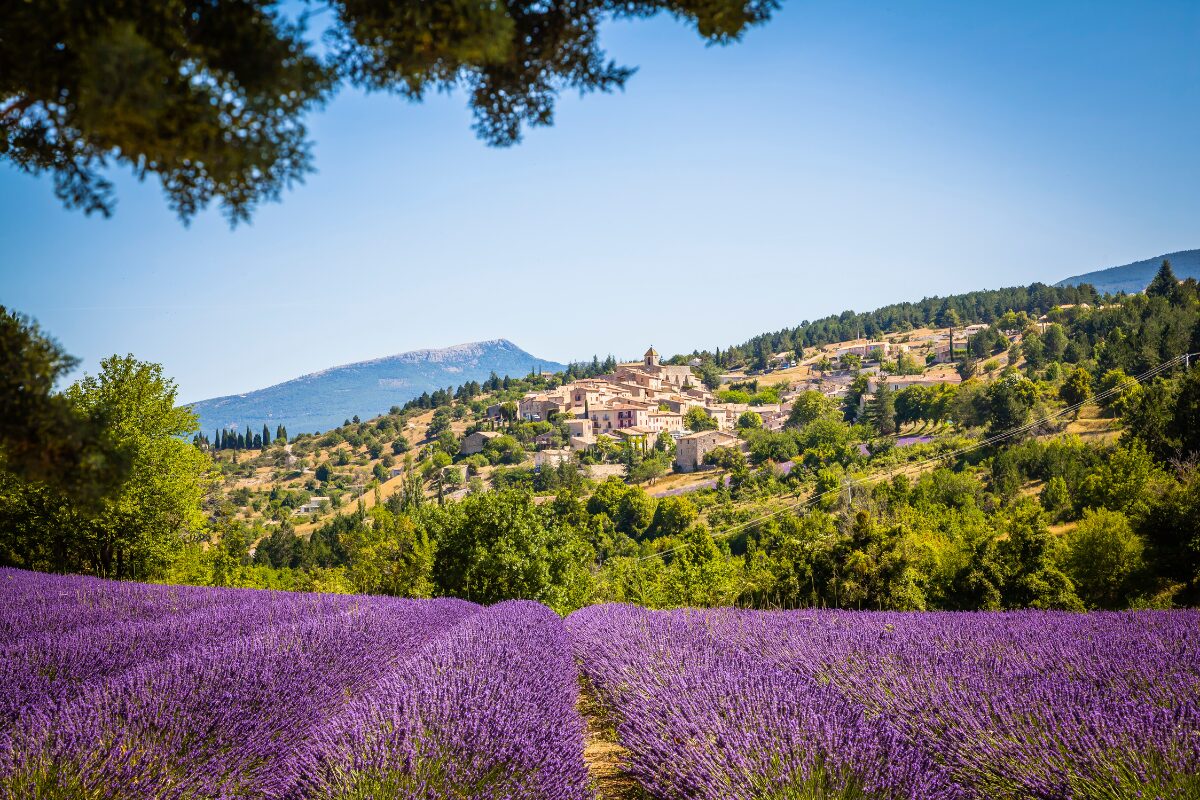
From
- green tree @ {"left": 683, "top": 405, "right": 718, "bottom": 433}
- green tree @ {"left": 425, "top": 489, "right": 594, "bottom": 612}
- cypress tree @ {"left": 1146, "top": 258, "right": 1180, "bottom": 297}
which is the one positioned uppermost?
cypress tree @ {"left": 1146, "top": 258, "right": 1180, "bottom": 297}

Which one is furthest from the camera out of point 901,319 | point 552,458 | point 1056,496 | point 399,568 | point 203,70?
point 901,319

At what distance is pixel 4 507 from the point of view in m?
14.0

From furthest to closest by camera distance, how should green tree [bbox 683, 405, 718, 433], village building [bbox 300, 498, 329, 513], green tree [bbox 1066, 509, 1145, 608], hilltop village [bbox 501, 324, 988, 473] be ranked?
green tree [bbox 683, 405, 718, 433], hilltop village [bbox 501, 324, 988, 473], village building [bbox 300, 498, 329, 513], green tree [bbox 1066, 509, 1145, 608]

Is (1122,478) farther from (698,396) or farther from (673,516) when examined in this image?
(698,396)

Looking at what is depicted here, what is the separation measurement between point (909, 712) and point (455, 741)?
8.69ft

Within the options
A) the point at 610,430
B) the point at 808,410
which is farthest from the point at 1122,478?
the point at 610,430

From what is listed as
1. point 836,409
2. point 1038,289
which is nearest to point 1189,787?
point 836,409

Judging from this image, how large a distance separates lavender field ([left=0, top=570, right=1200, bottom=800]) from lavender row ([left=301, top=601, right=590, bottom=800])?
0.04ft

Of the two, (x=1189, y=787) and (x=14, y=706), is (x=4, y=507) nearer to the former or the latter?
(x=14, y=706)

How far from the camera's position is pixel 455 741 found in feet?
10.7

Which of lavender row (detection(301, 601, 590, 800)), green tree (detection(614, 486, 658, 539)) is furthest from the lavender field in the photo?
green tree (detection(614, 486, 658, 539))

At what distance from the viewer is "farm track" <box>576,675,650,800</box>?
391 centimetres

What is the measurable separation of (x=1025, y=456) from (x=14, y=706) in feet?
165

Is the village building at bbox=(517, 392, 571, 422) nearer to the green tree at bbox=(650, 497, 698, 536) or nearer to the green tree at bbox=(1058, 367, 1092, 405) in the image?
the green tree at bbox=(650, 497, 698, 536)
